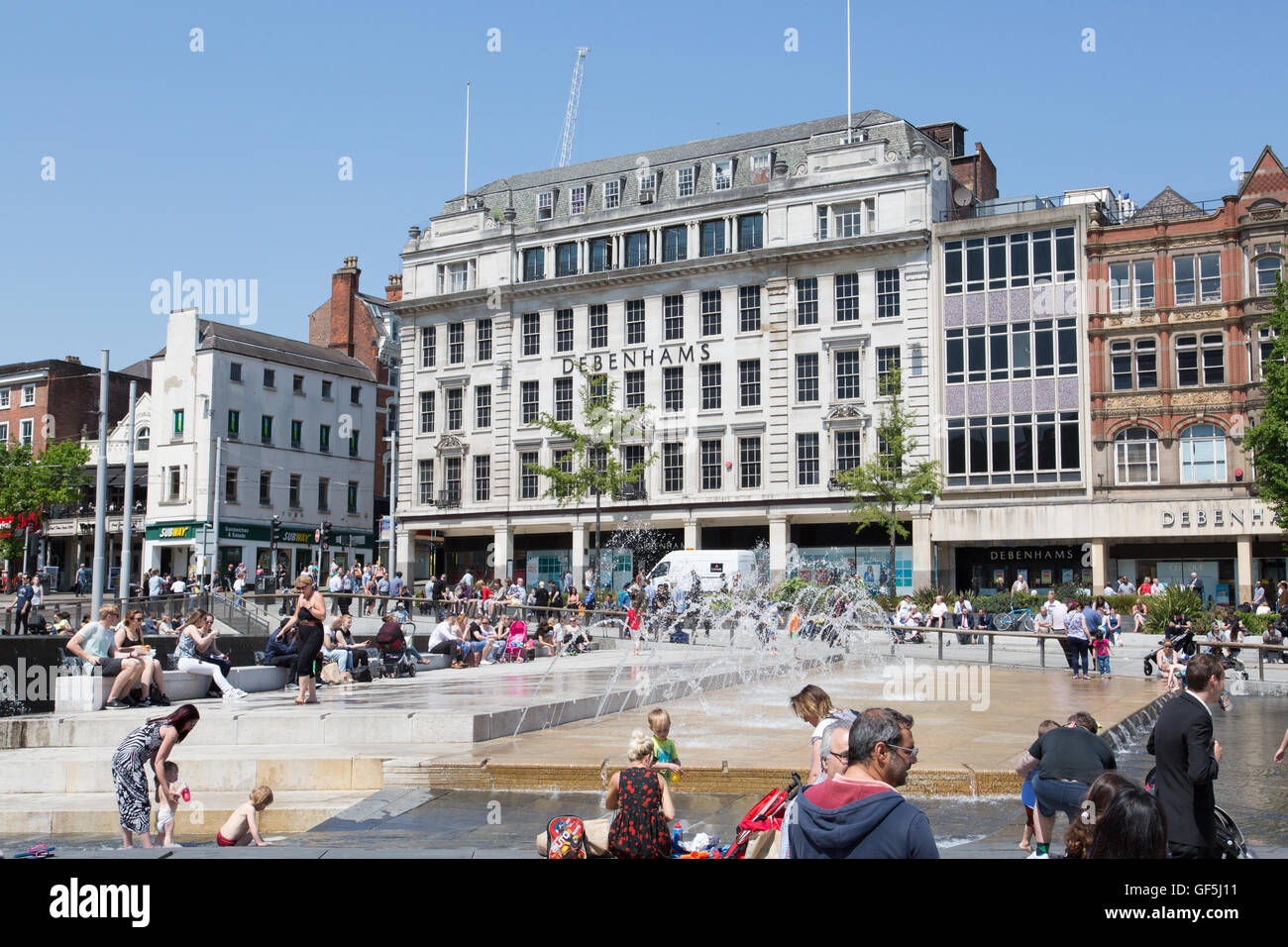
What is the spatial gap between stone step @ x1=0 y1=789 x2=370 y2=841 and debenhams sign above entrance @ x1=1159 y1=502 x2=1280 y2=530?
3691 centimetres

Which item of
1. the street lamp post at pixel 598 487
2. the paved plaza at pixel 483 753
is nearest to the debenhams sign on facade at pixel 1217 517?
the street lamp post at pixel 598 487

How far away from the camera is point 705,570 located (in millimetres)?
42281

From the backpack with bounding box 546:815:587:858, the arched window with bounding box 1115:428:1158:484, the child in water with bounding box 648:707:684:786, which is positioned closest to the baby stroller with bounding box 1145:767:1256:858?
the backpack with bounding box 546:815:587:858

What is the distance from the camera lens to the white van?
41875mm

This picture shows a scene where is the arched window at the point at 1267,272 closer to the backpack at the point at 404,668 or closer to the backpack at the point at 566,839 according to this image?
the backpack at the point at 404,668

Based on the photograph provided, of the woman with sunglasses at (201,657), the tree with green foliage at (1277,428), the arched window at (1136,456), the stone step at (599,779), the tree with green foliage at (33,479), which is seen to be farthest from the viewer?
the tree with green foliage at (33,479)

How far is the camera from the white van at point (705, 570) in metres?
41.9

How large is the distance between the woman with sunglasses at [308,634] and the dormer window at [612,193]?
1639 inches

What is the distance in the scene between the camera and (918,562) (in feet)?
149

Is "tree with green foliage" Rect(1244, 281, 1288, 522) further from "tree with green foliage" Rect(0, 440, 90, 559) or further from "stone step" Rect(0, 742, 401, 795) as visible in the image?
"tree with green foliage" Rect(0, 440, 90, 559)

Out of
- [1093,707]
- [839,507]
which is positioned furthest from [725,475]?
[1093,707]

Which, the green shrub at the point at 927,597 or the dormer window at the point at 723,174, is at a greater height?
the dormer window at the point at 723,174

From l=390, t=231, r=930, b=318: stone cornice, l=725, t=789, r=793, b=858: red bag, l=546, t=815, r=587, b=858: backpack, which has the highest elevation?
l=390, t=231, r=930, b=318: stone cornice

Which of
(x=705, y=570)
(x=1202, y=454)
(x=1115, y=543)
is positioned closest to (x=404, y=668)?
(x=705, y=570)
